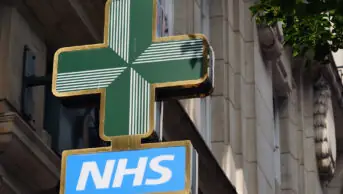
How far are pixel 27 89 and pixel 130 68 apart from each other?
367cm

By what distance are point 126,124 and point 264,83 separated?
15.9 m

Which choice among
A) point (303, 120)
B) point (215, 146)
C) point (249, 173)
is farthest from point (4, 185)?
point (303, 120)

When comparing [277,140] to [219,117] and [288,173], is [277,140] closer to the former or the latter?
[288,173]

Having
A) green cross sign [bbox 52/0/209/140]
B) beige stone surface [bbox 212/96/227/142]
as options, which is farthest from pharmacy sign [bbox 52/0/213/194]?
beige stone surface [bbox 212/96/227/142]

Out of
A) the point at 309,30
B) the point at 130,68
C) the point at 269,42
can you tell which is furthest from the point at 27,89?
the point at 269,42

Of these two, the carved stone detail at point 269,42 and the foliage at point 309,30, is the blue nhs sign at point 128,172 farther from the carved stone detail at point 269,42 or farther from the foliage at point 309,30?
the carved stone detail at point 269,42

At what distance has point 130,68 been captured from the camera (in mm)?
9461

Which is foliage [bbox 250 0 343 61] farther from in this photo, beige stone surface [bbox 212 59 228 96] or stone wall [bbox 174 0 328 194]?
beige stone surface [bbox 212 59 228 96]

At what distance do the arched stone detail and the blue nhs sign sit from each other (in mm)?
20984

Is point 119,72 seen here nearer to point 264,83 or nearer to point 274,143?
point 264,83

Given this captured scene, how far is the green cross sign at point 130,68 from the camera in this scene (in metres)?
9.22

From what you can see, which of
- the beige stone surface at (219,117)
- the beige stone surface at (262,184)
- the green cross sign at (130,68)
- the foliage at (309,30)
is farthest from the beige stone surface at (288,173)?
the green cross sign at (130,68)

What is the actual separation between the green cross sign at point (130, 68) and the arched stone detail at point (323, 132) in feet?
66.7

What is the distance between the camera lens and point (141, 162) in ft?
29.2
